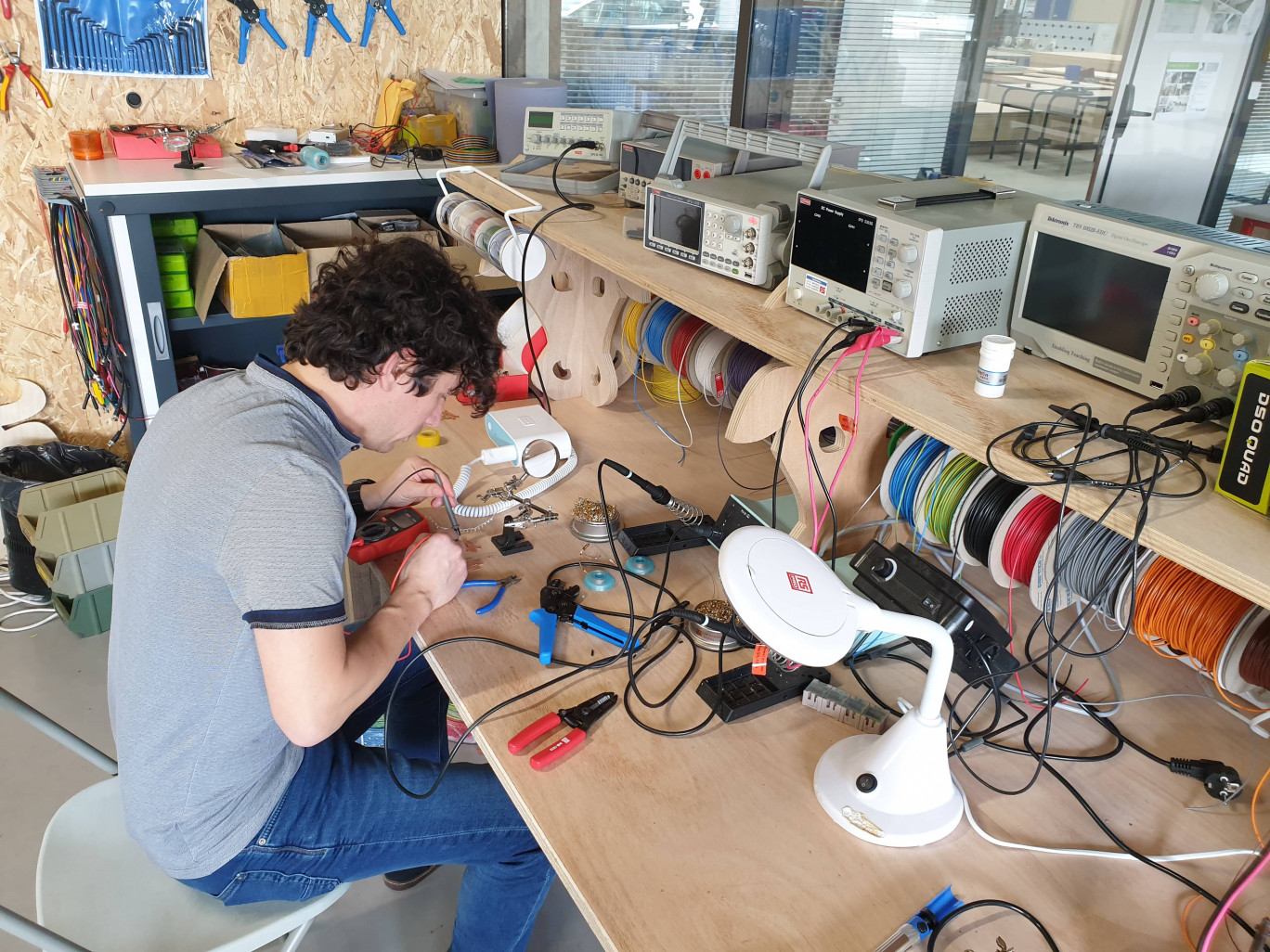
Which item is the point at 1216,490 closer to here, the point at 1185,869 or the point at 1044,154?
the point at 1185,869

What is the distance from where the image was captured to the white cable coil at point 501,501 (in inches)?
63.4

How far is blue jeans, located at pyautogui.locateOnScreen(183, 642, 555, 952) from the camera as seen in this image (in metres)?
1.22

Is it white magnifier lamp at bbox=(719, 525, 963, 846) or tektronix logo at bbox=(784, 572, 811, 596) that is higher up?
tektronix logo at bbox=(784, 572, 811, 596)

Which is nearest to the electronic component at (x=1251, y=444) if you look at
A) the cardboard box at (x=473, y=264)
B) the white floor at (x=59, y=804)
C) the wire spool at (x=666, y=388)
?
the wire spool at (x=666, y=388)

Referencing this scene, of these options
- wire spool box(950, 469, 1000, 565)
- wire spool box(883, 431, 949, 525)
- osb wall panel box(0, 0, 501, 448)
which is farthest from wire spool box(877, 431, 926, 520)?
osb wall panel box(0, 0, 501, 448)

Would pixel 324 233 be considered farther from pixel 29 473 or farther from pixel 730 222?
pixel 730 222

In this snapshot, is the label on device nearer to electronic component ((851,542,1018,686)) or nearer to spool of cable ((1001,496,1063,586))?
electronic component ((851,542,1018,686))

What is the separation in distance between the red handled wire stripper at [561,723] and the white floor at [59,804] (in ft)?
2.72

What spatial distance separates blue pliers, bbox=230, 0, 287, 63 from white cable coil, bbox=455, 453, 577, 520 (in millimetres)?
1982

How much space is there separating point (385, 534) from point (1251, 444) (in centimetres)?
123

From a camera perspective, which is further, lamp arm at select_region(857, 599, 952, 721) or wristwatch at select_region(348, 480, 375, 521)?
wristwatch at select_region(348, 480, 375, 521)

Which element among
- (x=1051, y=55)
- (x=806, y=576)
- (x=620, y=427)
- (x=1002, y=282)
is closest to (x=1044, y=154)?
(x=1051, y=55)

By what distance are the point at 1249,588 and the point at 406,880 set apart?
1.62 metres

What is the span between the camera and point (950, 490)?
1280 mm
